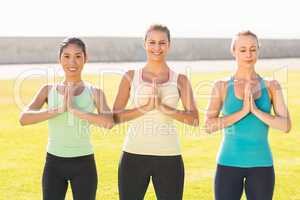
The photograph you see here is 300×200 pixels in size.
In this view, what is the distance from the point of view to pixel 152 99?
4148mm

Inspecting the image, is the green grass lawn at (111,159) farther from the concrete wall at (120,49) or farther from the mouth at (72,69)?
the concrete wall at (120,49)

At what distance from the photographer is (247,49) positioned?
4117mm

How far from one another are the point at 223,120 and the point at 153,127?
0.59 m

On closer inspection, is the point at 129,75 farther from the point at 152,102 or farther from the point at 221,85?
the point at 221,85

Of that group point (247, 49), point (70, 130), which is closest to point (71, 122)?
point (70, 130)

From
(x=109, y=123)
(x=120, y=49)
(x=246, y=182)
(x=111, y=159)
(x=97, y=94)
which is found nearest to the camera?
(x=246, y=182)

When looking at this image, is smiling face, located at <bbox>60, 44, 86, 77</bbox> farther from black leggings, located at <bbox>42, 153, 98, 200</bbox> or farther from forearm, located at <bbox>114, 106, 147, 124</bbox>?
black leggings, located at <bbox>42, 153, 98, 200</bbox>

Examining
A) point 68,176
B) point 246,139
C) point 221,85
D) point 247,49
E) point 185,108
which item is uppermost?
point 247,49

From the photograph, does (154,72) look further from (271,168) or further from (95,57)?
(95,57)

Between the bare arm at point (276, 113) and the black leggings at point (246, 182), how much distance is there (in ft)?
1.21

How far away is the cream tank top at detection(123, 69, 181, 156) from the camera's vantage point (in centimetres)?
422

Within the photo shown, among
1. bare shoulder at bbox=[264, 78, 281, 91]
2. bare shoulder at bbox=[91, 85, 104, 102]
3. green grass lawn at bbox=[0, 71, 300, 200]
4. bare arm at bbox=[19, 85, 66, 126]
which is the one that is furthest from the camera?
green grass lawn at bbox=[0, 71, 300, 200]

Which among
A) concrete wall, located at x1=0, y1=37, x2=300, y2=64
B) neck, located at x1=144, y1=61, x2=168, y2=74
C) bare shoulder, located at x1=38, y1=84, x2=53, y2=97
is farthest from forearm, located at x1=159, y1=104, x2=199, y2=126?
concrete wall, located at x1=0, y1=37, x2=300, y2=64

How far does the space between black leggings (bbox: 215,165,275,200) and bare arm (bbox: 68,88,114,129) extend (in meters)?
1.02
